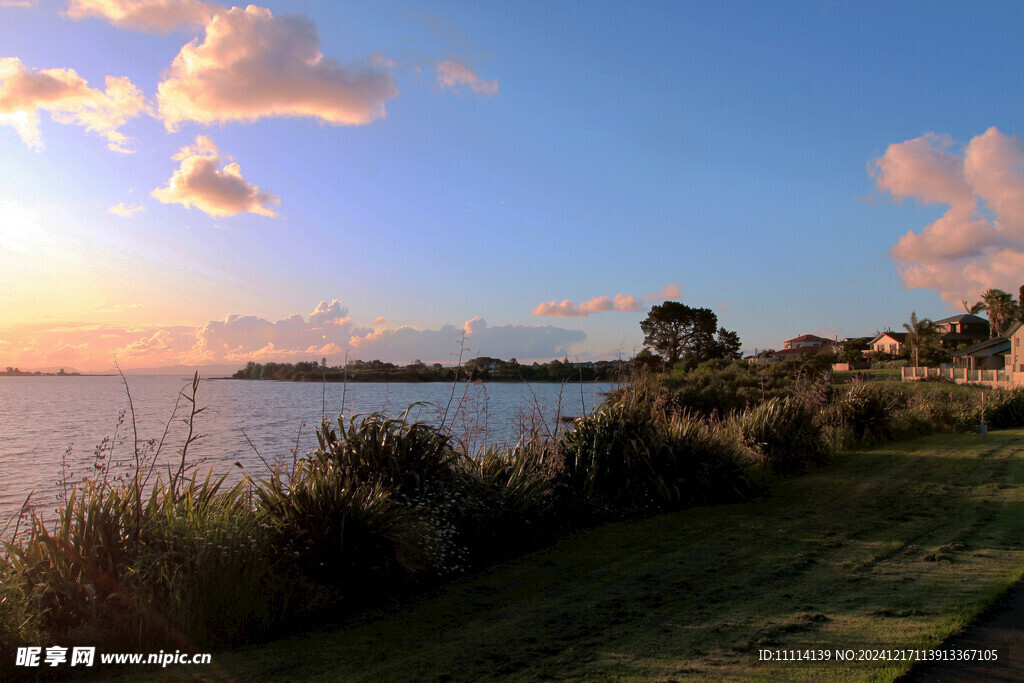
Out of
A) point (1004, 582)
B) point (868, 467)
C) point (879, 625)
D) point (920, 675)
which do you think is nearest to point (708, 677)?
point (920, 675)

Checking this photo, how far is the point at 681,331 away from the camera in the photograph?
6850 centimetres

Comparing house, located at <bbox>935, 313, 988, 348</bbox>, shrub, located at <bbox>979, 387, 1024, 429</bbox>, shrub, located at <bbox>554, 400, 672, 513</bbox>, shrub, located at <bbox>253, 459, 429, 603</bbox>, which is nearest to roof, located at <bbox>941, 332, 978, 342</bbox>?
house, located at <bbox>935, 313, 988, 348</bbox>

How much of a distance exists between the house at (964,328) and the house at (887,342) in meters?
5.41

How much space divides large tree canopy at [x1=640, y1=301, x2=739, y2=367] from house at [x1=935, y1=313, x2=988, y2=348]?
4224 centimetres

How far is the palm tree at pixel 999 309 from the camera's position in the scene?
77.9 metres

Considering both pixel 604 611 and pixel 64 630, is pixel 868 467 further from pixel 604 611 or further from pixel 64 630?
pixel 64 630

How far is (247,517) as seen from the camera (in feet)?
17.6

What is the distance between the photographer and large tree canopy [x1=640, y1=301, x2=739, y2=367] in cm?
6762

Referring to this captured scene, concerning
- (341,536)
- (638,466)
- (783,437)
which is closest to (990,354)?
(783,437)

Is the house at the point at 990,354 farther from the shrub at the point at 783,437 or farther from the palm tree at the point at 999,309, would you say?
the shrub at the point at 783,437

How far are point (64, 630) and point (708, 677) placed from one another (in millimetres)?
4104

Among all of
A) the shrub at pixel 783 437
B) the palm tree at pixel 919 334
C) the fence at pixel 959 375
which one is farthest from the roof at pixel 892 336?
the shrub at pixel 783 437

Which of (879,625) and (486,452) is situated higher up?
(486,452)

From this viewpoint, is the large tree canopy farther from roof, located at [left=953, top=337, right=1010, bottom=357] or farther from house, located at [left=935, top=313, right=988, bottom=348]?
house, located at [left=935, top=313, right=988, bottom=348]
